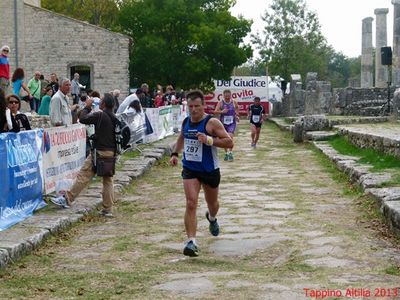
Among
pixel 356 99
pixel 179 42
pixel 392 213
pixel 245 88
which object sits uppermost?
pixel 179 42

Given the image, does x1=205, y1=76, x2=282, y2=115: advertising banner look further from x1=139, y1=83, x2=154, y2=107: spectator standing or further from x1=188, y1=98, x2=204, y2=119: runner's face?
x1=188, y1=98, x2=204, y2=119: runner's face

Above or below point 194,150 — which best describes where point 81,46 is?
above

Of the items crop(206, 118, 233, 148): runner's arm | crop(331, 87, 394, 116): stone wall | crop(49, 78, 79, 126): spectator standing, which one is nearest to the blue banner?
crop(49, 78, 79, 126): spectator standing

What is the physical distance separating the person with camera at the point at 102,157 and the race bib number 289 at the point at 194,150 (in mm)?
2497

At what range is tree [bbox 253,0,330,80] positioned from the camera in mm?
57312

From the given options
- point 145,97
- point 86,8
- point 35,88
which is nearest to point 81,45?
point 145,97

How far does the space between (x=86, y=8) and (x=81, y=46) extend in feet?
54.7

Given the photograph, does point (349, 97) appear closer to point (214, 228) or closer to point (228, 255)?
point (214, 228)

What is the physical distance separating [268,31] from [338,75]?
35.8 meters

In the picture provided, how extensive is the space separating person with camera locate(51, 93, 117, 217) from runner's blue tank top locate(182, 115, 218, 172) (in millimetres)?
2459

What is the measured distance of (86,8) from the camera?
4978cm

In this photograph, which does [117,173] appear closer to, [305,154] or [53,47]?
[305,154]

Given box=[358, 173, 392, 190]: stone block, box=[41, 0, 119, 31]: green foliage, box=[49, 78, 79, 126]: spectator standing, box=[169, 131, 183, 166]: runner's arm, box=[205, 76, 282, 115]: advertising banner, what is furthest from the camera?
box=[41, 0, 119, 31]: green foliage

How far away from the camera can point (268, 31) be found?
5784 centimetres
